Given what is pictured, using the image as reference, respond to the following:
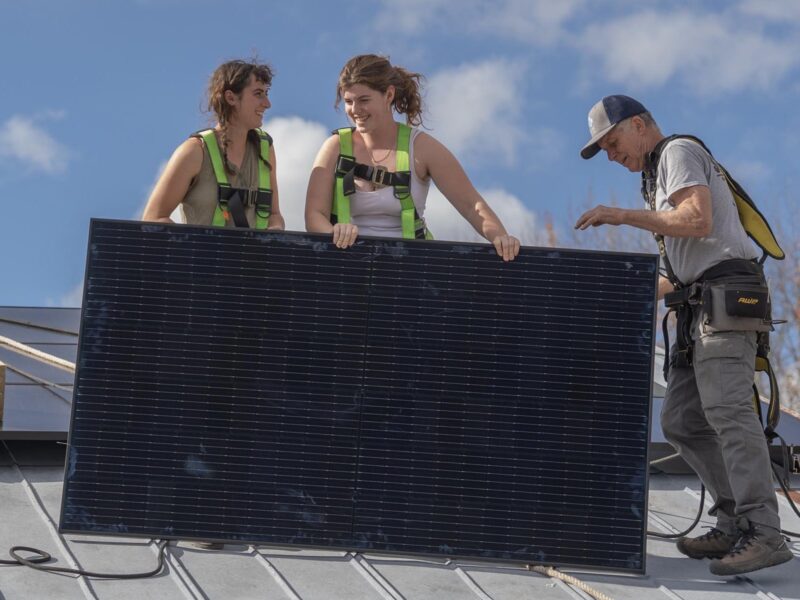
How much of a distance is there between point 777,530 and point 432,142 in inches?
99.9

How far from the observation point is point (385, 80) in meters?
5.99

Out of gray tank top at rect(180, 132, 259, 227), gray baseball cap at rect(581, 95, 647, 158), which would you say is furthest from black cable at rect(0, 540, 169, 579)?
gray baseball cap at rect(581, 95, 647, 158)

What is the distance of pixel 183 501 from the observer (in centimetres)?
572

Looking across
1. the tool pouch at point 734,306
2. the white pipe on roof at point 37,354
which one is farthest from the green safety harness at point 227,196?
the white pipe on roof at point 37,354

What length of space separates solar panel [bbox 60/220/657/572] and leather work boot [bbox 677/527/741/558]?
2.01 ft

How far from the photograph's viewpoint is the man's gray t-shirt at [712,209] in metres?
5.82

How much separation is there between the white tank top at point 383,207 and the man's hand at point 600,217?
2.90ft

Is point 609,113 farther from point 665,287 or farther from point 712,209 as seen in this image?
point 665,287

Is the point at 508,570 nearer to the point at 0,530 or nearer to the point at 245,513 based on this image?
the point at 245,513

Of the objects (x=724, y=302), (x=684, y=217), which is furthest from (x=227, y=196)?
(x=724, y=302)

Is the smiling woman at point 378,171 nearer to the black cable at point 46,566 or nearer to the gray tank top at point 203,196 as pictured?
the gray tank top at point 203,196

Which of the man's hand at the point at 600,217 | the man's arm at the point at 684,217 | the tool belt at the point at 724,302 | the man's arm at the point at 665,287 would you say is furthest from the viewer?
the man's arm at the point at 665,287

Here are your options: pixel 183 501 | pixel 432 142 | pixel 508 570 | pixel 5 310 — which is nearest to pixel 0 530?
pixel 183 501

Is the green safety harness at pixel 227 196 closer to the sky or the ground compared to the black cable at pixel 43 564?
closer to the sky
